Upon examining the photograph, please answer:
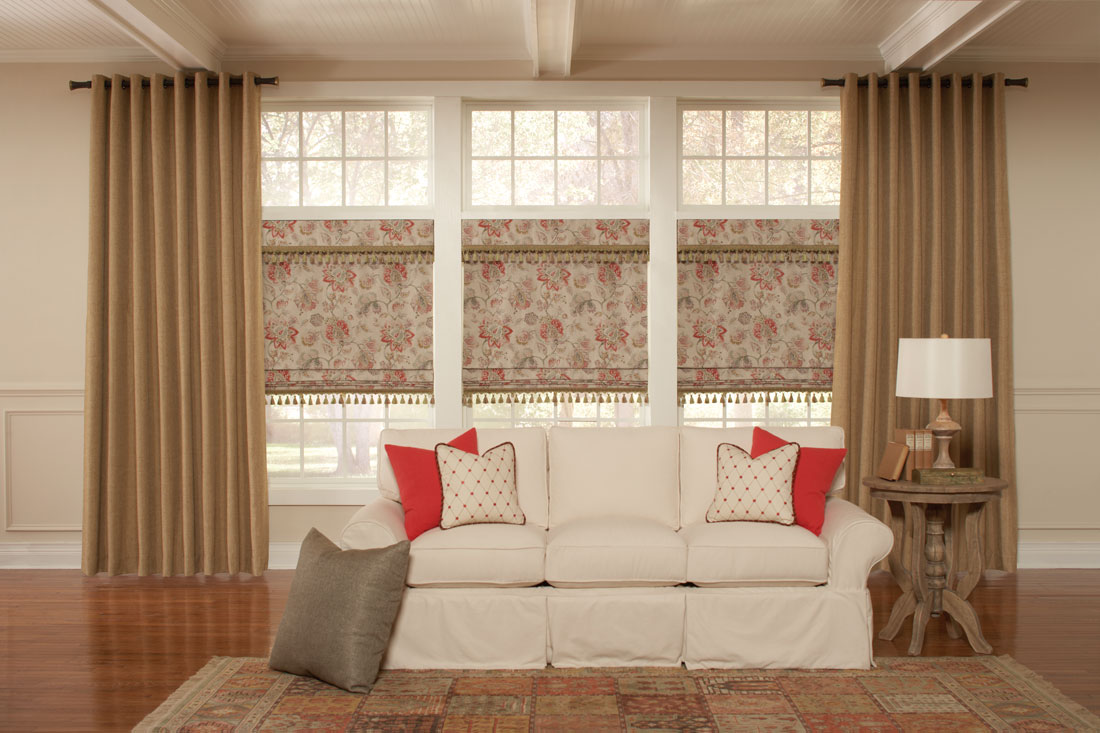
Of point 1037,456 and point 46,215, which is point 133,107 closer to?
point 46,215

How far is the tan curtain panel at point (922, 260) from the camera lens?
479 centimetres

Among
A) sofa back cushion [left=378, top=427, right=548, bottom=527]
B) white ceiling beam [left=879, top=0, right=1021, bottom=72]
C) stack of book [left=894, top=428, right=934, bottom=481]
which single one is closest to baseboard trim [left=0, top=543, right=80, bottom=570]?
sofa back cushion [left=378, top=427, right=548, bottom=527]

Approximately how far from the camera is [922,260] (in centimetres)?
483

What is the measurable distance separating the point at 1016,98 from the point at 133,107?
505 cm

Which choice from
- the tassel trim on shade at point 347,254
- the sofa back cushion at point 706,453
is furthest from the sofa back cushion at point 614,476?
the tassel trim on shade at point 347,254

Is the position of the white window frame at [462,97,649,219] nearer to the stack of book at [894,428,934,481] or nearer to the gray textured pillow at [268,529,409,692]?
the stack of book at [894,428,934,481]

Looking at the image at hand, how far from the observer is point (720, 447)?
385cm

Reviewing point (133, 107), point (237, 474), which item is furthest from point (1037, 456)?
point (133, 107)

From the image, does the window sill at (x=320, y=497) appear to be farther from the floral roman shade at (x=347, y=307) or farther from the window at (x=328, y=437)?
the floral roman shade at (x=347, y=307)

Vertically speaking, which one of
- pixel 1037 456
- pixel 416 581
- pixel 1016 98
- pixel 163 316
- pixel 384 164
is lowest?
pixel 416 581

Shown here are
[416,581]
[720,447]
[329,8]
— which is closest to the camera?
[416,581]

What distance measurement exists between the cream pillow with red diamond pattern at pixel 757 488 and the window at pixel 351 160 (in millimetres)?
2516

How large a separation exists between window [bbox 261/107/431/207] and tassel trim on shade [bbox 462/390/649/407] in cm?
122

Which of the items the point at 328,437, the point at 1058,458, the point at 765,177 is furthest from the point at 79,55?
the point at 1058,458
